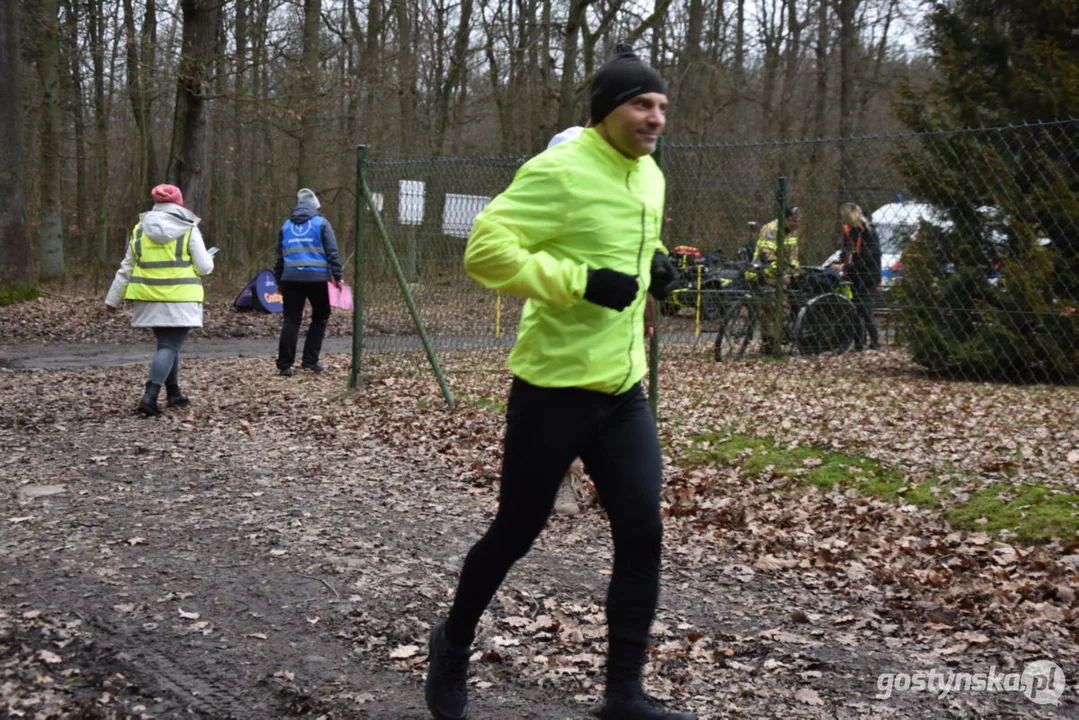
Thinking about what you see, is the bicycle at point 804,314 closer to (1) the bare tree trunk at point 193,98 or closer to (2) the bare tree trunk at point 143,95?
(1) the bare tree trunk at point 193,98

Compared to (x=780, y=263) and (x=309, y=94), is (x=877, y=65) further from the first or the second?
(x=780, y=263)

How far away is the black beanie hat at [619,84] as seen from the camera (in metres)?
3.20

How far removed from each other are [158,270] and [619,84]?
6845 millimetres

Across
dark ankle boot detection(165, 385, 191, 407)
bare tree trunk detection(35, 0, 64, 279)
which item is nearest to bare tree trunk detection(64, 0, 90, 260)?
bare tree trunk detection(35, 0, 64, 279)

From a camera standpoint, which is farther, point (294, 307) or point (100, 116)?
point (100, 116)

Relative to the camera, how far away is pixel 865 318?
1292cm

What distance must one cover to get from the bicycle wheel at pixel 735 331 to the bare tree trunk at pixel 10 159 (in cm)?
1201

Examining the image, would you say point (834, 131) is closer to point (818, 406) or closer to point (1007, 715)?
point (818, 406)

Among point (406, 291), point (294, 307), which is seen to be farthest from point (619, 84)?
point (294, 307)

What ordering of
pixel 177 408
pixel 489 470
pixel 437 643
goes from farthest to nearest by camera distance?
pixel 177 408 < pixel 489 470 < pixel 437 643

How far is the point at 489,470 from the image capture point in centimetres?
733

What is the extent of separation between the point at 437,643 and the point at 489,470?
153 inches

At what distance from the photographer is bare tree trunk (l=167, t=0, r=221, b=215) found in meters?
17.1

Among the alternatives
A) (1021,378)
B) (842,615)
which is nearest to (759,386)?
(1021,378)
